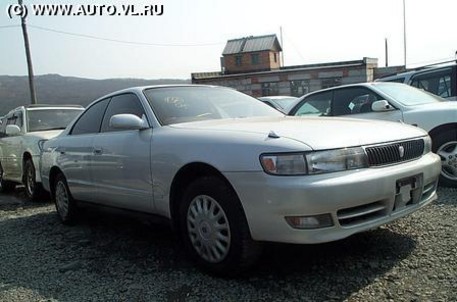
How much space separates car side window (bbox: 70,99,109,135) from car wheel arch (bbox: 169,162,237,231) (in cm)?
165

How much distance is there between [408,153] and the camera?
Result: 367cm

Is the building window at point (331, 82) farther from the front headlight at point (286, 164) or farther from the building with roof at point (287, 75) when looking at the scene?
the front headlight at point (286, 164)

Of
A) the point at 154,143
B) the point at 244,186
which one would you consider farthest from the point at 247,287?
the point at 154,143

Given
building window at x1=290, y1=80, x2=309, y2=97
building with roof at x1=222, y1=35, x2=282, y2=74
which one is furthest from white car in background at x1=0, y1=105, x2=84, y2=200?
building with roof at x1=222, y1=35, x2=282, y2=74

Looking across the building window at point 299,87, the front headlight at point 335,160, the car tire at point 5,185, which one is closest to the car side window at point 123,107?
the front headlight at point 335,160

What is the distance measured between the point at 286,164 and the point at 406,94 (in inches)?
170

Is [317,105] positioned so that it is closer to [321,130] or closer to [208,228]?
[321,130]

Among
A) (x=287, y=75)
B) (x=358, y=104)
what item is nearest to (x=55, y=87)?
(x=287, y=75)

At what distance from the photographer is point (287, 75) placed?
3788 cm

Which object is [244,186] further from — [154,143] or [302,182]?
[154,143]

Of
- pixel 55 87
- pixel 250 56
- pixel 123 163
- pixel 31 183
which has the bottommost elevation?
pixel 31 183

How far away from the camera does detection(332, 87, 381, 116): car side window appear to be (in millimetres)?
6781

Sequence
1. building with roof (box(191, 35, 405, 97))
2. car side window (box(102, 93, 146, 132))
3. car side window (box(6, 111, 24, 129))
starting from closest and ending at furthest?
1. car side window (box(102, 93, 146, 132))
2. car side window (box(6, 111, 24, 129))
3. building with roof (box(191, 35, 405, 97))

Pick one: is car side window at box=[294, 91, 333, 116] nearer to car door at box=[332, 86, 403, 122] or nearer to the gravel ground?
car door at box=[332, 86, 403, 122]
